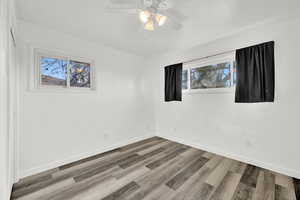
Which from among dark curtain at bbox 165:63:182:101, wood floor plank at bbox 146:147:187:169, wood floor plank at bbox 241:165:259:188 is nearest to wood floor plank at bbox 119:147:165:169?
wood floor plank at bbox 146:147:187:169

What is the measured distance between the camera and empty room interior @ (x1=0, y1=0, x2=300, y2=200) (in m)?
1.58

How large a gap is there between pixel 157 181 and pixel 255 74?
7.70 ft

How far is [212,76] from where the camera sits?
2680 millimetres

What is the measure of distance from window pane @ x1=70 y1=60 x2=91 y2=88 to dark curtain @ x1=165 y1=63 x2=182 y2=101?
1945mm

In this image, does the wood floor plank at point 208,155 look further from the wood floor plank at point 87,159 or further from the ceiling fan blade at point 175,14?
the ceiling fan blade at point 175,14

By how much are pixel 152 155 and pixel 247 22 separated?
293cm

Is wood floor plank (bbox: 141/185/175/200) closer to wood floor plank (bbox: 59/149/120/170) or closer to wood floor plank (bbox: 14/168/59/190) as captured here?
wood floor plank (bbox: 59/149/120/170)

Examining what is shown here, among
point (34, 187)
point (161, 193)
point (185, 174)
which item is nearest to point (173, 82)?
point (185, 174)

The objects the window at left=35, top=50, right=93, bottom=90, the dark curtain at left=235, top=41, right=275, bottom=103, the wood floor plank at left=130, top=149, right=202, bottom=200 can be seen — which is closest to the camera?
the wood floor plank at left=130, top=149, right=202, bottom=200

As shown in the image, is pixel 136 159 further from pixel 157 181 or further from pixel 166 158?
pixel 157 181

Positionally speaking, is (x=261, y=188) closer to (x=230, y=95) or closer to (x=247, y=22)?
(x=230, y=95)

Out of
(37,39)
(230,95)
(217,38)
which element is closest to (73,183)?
(37,39)

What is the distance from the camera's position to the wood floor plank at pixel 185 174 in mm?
1688

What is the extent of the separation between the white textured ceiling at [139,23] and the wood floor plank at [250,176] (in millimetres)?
2410
